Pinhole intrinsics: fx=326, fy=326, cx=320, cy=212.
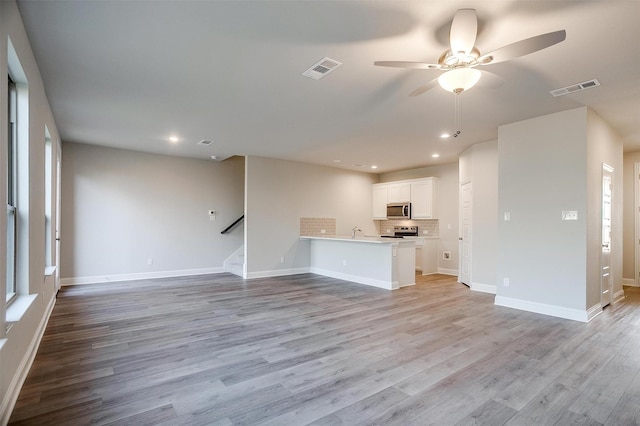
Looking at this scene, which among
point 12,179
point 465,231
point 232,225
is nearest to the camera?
point 12,179

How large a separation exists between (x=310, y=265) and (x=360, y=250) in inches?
71.4

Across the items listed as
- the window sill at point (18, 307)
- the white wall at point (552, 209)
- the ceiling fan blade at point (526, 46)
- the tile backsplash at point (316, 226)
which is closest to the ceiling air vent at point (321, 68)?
the ceiling fan blade at point (526, 46)

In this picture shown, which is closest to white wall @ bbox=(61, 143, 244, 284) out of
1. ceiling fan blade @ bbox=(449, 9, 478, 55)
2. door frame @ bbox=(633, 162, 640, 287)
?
ceiling fan blade @ bbox=(449, 9, 478, 55)

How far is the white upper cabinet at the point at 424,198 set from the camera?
8.01 meters

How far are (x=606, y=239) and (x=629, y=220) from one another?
2725mm

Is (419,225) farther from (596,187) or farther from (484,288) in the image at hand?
(596,187)

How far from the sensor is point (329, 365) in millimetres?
2756

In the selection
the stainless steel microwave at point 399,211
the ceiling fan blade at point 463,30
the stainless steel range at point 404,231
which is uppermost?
the ceiling fan blade at point 463,30

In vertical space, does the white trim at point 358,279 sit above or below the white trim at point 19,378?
below

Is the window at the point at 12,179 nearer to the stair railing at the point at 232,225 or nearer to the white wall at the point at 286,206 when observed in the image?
the white wall at the point at 286,206

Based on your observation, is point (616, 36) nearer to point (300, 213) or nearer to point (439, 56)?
point (439, 56)

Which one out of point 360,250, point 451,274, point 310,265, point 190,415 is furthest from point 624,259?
point 190,415

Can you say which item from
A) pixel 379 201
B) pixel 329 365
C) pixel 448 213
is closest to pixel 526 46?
pixel 329 365

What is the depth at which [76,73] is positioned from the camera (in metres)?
3.18
